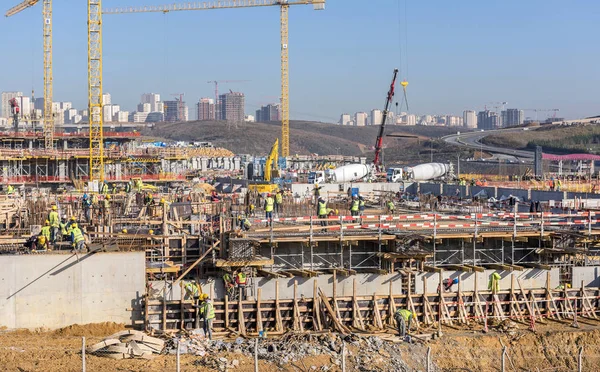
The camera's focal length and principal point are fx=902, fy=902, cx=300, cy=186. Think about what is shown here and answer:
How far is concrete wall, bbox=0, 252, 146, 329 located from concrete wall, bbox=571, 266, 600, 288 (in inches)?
522

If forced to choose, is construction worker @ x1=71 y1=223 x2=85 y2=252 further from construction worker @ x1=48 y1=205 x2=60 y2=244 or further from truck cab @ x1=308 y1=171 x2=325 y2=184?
truck cab @ x1=308 y1=171 x2=325 y2=184

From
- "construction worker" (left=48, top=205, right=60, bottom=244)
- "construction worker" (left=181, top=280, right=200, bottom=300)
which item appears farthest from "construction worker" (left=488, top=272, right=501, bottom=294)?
"construction worker" (left=48, top=205, right=60, bottom=244)

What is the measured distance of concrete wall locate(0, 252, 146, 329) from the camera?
23734 mm

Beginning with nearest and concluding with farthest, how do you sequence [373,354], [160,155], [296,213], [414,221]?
[373,354], [414,221], [296,213], [160,155]

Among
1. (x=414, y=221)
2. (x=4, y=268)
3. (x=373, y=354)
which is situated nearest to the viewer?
(x=373, y=354)

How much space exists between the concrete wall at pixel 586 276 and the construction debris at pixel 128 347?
13542 millimetres

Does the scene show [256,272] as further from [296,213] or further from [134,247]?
[296,213]

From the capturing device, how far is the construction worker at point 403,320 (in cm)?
2325

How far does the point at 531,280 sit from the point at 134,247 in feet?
39.8

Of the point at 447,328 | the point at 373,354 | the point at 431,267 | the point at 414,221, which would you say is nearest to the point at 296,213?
the point at 414,221

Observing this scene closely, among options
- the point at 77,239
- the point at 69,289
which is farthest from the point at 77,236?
the point at 69,289

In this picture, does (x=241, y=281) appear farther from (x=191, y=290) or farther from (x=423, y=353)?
(x=423, y=353)

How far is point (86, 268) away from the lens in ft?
78.9

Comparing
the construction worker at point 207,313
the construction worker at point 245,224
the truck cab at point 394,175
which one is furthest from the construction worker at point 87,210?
the truck cab at point 394,175
